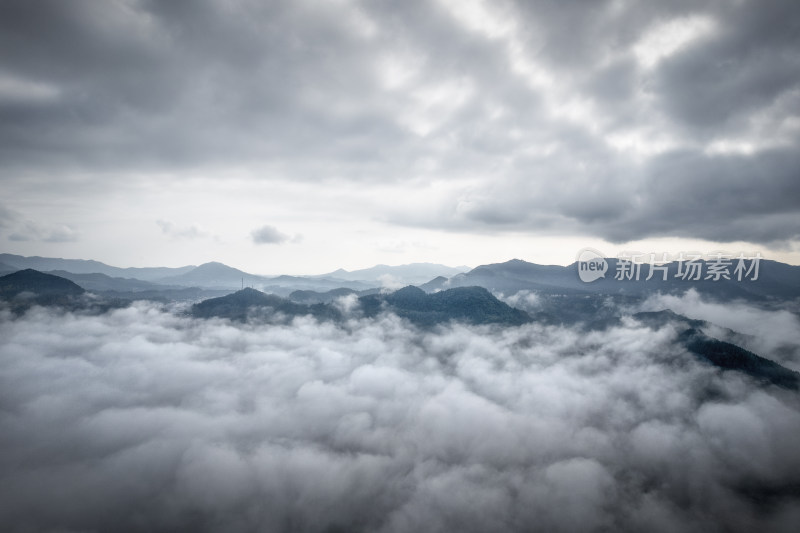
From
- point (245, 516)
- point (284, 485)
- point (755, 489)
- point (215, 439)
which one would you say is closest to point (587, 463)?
point (755, 489)

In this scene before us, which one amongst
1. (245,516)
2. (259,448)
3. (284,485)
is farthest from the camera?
(259,448)

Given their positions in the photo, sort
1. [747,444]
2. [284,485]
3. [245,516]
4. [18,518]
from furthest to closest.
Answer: [747,444] → [284,485] → [245,516] → [18,518]

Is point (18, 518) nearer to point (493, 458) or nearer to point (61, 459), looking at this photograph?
point (61, 459)

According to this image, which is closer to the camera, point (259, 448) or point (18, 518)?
point (18, 518)

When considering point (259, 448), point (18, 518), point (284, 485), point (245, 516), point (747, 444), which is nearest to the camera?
point (18, 518)

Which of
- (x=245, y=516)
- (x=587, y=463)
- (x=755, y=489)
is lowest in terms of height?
(x=245, y=516)

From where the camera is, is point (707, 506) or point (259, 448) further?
point (259, 448)

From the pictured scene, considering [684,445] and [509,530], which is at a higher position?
[684,445]

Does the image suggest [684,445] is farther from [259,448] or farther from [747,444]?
[259,448]

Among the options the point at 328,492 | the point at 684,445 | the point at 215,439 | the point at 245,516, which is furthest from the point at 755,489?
the point at 215,439
